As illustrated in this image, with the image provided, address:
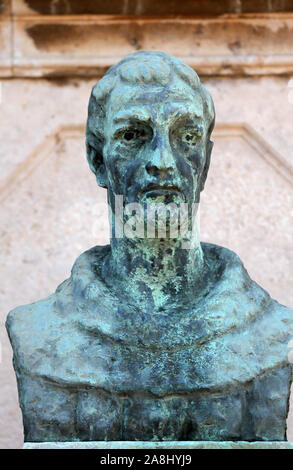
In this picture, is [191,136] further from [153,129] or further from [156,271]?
[156,271]

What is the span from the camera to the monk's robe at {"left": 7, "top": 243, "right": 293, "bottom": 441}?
293cm

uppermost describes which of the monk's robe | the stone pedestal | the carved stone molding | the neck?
the carved stone molding

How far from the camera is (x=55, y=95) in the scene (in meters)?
4.70

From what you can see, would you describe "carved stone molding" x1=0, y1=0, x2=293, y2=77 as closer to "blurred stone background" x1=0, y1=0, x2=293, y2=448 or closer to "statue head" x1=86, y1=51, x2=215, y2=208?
"blurred stone background" x1=0, y1=0, x2=293, y2=448

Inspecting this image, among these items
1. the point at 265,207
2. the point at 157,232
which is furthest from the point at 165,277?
the point at 265,207

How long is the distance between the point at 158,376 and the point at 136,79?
2.45ft

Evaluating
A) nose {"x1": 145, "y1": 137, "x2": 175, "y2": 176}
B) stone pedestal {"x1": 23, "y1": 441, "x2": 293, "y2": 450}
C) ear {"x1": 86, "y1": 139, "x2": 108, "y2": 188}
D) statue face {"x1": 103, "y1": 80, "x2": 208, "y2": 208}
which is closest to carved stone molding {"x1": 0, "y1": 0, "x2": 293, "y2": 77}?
ear {"x1": 86, "y1": 139, "x2": 108, "y2": 188}

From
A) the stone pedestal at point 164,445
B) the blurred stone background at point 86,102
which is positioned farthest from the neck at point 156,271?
the blurred stone background at point 86,102

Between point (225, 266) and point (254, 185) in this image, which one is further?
point (254, 185)

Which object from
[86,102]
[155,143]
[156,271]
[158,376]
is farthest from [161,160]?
[86,102]

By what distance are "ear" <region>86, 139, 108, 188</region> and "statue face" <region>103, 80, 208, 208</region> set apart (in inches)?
4.1

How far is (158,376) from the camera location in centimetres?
293
